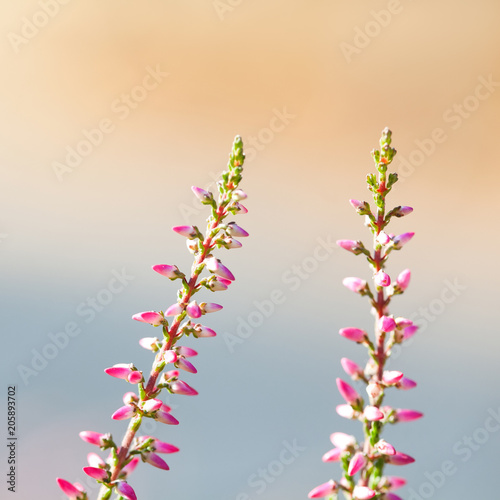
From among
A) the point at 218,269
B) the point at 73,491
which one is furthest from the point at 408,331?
the point at 73,491

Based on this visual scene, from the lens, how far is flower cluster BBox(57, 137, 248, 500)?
45 centimetres

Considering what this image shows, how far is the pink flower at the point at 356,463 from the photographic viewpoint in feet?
1.27

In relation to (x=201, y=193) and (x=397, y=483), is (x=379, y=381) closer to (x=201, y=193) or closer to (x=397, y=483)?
(x=397, y=483)

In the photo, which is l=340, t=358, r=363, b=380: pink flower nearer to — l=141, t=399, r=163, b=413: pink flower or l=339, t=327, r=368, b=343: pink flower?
l=339, t=327, r=368, b=343: pink flower

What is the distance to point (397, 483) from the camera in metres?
0.42

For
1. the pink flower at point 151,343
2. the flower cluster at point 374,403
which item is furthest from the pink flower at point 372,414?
the pink flower at point 151,343

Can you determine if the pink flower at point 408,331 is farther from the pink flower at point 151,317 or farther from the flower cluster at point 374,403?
the pink flower at point 151,317

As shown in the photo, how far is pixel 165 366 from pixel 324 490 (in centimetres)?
15

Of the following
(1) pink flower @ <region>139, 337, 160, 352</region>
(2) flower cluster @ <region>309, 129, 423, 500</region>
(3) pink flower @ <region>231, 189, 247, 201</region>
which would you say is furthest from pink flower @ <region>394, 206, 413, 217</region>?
(1) pink flower @ <region>139, 337, 160, 352</region>

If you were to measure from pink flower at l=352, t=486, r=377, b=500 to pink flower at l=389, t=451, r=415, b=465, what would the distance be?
0.09ft

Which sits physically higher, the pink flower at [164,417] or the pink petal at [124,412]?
the pink petal at [124,412]

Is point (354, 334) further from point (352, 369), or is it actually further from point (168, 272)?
point (168, 272)

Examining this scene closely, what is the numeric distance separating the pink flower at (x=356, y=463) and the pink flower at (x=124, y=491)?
0.15m

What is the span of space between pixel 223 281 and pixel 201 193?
0.09 m
